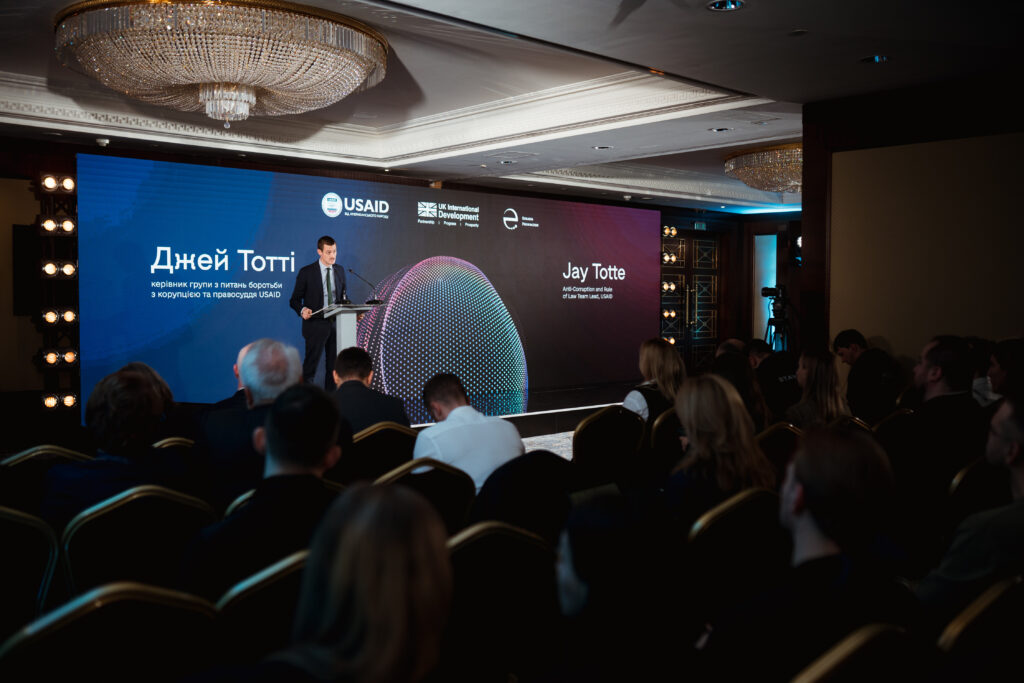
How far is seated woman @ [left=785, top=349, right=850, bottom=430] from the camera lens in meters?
3.98

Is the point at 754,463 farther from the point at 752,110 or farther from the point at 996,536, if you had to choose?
the point at 752,110

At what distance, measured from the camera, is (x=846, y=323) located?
6.37 meters

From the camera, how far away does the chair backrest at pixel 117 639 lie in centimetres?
134

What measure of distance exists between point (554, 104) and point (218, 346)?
13.9 feet

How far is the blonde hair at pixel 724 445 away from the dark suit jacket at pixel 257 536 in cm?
125

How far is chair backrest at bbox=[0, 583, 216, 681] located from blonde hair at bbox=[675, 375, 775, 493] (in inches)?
64.9

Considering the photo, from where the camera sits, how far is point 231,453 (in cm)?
314

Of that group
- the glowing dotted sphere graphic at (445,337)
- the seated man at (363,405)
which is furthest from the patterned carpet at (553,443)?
the seated man at (363,405)

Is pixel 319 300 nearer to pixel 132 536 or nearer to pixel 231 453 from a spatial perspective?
pixel 231 453

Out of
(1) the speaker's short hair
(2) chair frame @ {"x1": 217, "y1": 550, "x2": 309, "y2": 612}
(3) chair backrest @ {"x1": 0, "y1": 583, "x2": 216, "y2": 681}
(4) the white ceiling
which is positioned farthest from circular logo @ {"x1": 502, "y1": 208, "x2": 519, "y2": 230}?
(3) chair backrest @ {"x1": 0, "y1": 583, "x2": 216, "y2": 681}

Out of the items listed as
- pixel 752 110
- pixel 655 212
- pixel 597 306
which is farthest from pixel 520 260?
pixel 752 110

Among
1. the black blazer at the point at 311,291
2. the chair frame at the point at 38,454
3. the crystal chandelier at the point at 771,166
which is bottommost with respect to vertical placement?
the chair frame at the point at 38,454

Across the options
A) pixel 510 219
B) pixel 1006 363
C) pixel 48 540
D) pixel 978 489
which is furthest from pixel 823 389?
pixel 510 219

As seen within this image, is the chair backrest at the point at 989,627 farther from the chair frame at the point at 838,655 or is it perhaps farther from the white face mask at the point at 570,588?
the white face mask at the point at 570,588
